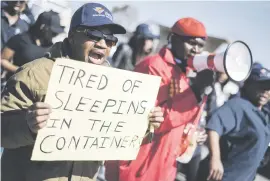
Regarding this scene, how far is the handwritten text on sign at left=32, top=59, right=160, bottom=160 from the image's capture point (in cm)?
182

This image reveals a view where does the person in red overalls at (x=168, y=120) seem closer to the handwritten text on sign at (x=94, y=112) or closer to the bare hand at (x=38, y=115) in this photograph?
the handwritten text on sign at (x=94, y=112)

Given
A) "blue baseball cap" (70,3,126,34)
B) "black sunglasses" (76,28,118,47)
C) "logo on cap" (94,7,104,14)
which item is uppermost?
"logo on cap" (94,7,104,14)

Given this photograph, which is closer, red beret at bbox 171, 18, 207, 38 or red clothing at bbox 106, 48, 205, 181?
red clothing at bbox 106, 48, 205, 181

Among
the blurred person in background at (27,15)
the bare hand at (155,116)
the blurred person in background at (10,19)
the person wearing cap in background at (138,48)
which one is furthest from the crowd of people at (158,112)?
the person wearing cap in background at (138,48)

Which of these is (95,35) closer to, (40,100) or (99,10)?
(99,10)

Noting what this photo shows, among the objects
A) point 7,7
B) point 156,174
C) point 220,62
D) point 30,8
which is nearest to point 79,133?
point 156,174

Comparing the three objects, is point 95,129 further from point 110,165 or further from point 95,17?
point 110,165

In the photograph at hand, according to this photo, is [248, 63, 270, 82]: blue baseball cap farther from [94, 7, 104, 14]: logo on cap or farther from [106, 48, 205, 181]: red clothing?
[94, 7, 104, 14]: logo on cap

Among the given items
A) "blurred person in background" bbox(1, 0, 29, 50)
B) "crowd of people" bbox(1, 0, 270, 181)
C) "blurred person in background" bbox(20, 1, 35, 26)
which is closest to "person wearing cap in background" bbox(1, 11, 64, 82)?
"crowd of people" bbox(1, 0, 270, 181)

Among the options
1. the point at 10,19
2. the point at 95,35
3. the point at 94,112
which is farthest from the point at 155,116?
the point at 10,19

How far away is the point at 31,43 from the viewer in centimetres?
425

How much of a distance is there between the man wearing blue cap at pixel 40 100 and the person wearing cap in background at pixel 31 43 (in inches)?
89.0

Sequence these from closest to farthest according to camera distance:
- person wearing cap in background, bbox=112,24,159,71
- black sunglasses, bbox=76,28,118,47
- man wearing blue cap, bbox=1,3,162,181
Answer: man wearing blue cap, bbox=1,3,162,181 < black sunglasses, bbox=76,28,118,47 < person wearing cap in background, bbox=112,24,159,71

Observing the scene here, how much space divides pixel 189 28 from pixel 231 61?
1.59 ft
